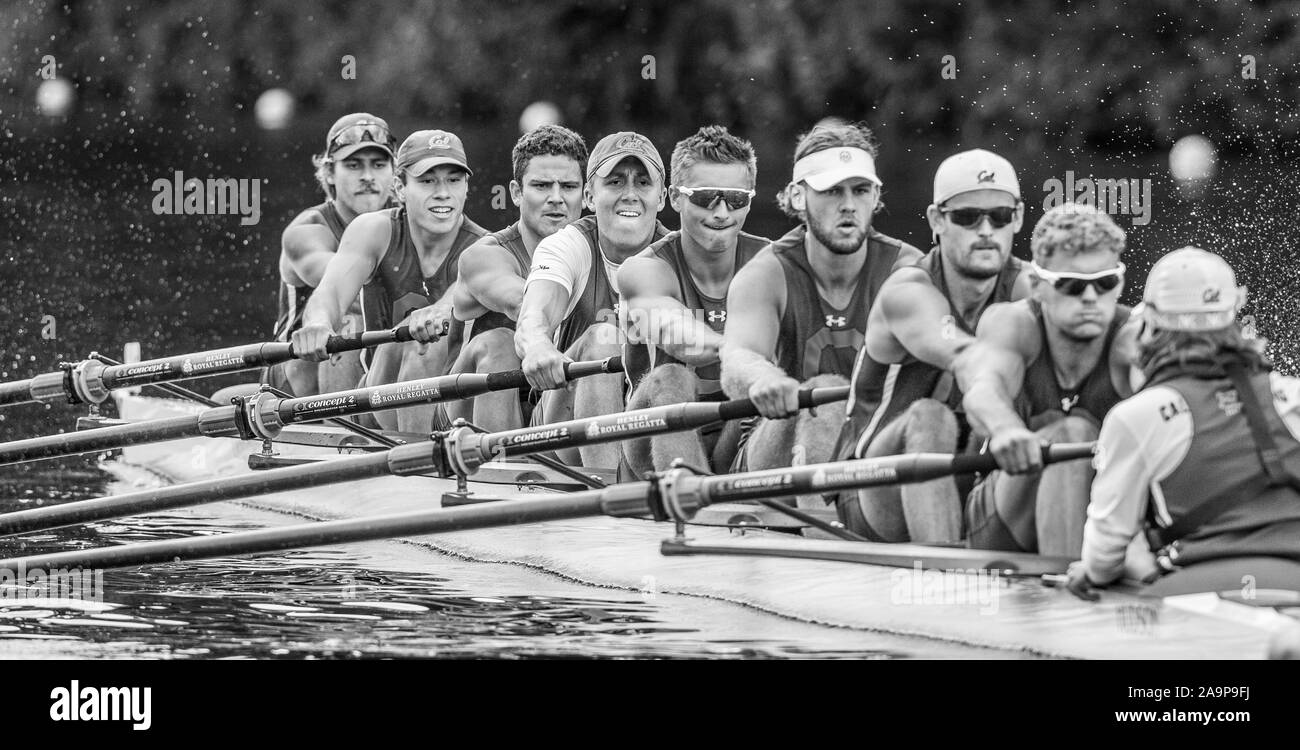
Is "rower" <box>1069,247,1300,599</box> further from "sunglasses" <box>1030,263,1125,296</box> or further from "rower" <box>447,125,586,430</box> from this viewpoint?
"rower" <box>447,125,586,430</box>

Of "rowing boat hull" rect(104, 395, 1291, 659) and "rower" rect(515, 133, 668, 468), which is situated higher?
"rower" rect(515, 133, 668, 468)

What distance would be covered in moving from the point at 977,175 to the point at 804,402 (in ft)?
2.43

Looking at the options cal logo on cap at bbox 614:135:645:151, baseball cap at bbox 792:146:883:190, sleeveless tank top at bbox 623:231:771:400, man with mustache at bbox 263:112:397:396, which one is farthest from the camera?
man with mustache at bbox 263:112:397:396

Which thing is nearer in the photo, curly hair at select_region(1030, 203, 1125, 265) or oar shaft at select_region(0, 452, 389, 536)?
curly hair at select_region(1030, 203, 1125, 265)

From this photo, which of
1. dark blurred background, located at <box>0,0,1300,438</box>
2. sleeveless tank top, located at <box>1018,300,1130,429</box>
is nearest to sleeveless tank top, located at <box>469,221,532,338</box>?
sleeveless tank top, located at <box>1018,300,1130,429</box>

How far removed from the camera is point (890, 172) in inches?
885

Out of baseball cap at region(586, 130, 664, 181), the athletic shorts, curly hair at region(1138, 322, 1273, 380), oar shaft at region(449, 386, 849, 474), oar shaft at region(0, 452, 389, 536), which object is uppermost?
baseball cap at region(586, 130, 664, 181)

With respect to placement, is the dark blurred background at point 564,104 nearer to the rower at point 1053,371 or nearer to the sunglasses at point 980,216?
the sunglasses at point 980,216

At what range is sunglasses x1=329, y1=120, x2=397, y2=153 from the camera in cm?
941

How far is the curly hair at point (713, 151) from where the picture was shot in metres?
6.88

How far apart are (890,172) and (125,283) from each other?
832 centimetres
